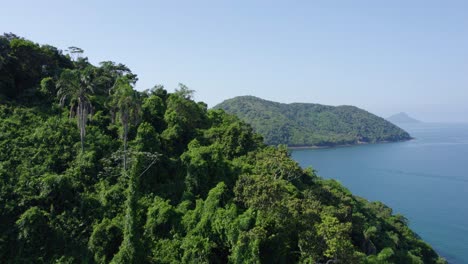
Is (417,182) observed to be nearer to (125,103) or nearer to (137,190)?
(125,103)

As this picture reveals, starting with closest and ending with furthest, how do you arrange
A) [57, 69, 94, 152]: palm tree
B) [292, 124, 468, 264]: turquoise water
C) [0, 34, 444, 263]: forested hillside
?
1. [0, 34, 444, 263]: forested hillside
2. [57, 69, 94, 152]: palm tree
3. [292, 124, 468, 264]: turquoise water

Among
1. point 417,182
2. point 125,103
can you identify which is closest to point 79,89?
point 125,103

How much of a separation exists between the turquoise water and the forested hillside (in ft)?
126

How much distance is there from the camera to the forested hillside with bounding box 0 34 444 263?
2478cm

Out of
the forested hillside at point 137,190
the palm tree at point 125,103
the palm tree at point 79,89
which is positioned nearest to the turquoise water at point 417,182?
the forested hillside at point 137,190

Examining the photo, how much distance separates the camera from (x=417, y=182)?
11444 centimetres

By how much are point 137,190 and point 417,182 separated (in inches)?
4315

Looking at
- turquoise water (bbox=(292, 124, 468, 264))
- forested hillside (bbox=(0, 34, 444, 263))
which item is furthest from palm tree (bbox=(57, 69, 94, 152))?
turquoise water (bbox=(292, 124, 468, 264))

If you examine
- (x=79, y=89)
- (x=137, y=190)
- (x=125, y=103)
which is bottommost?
(x=137, y=190)

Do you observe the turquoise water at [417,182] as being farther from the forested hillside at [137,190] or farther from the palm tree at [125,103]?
the palm tree at [125,103]

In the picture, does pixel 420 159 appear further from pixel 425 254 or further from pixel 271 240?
pixel 271 240

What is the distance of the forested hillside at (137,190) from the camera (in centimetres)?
2478

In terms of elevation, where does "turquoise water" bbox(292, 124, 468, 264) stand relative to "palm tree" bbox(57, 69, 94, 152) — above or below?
below

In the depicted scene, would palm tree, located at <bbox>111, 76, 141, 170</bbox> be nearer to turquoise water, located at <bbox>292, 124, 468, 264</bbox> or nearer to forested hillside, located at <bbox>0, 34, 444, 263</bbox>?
forested hillside, located at <bbox>0, 34, 444, 263</bbox>
